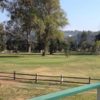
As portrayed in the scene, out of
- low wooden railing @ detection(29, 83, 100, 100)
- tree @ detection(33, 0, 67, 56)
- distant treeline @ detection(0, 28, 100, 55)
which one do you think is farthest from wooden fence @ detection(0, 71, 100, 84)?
tree @ detection(33, 0, 67, 56)

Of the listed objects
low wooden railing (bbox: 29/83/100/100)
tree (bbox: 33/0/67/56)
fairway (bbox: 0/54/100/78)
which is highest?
tree (bbox: 33/0/67/56)

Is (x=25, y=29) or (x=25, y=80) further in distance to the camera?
(x=25, y=29)

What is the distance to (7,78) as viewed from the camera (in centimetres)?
3325

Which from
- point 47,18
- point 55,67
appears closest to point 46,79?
point 55,67

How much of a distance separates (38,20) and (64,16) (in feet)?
38.5

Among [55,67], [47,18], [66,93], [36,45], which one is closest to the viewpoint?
[66,93]

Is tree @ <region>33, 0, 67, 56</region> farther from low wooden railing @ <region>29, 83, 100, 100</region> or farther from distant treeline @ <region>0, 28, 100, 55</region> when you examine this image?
low wooden railing @ <region>29, 83, 100, 100</region>

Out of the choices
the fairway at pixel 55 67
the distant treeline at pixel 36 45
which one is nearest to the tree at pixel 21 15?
the distant treeline at pixel 36 45

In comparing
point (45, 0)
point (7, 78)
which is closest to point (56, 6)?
point (45, 0)

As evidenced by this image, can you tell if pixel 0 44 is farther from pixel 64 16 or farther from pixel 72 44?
pixel 72 44

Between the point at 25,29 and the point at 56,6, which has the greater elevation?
the point at 56,6

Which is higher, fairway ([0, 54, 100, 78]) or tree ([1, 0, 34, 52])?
tree ([1, 0, 34, 52])

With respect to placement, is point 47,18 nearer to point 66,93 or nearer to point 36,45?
point 36,45

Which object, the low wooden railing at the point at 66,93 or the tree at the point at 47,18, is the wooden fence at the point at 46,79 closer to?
the low wooden railing at the point at 66,93
